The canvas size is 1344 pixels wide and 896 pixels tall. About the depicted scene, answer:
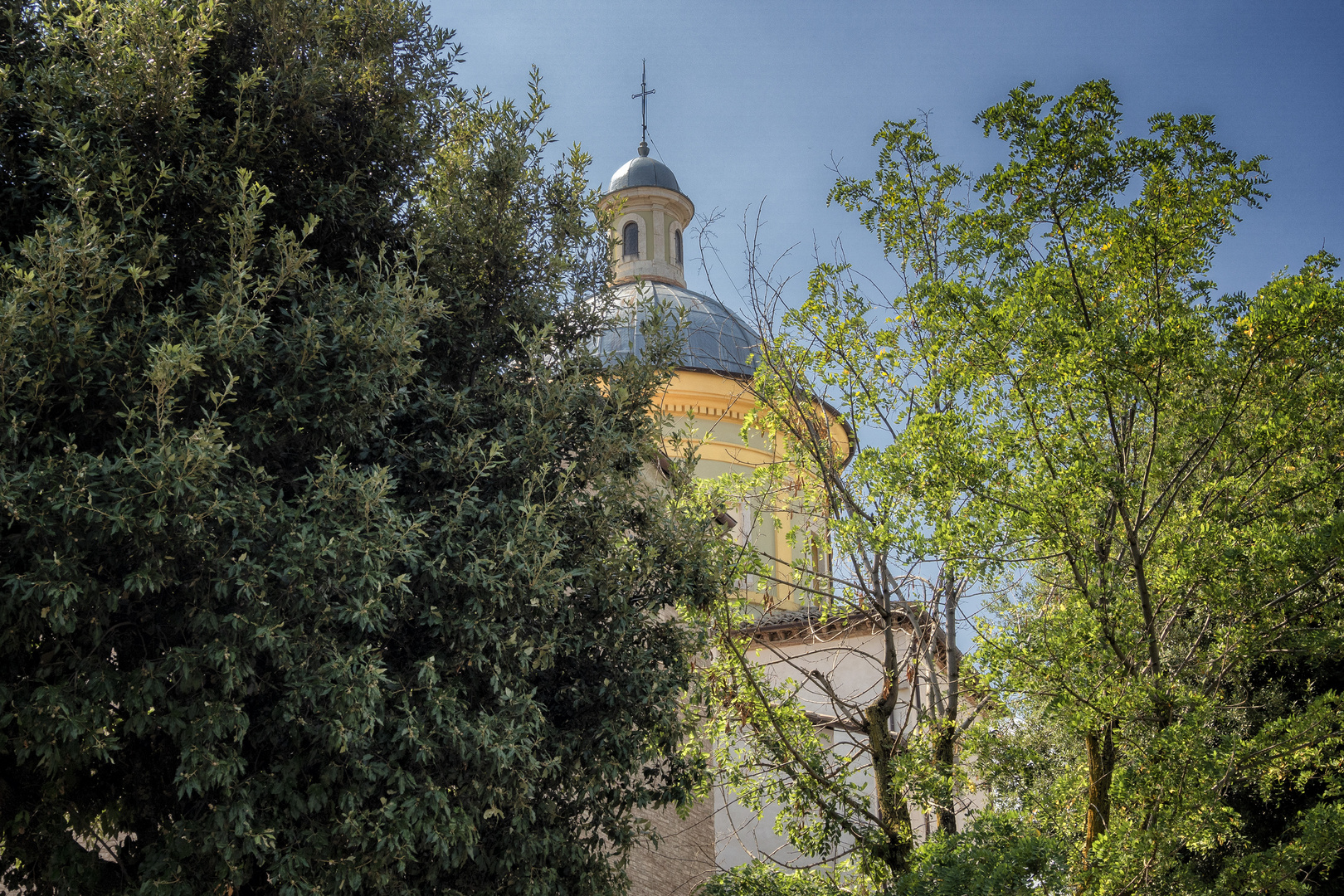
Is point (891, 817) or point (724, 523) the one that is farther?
point (724, 523)

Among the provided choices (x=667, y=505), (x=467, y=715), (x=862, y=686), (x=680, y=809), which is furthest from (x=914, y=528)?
(x=862, y=686)

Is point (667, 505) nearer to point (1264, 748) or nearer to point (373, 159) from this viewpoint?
point (373, 159)

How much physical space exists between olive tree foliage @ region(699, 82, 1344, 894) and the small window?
17.7 meters

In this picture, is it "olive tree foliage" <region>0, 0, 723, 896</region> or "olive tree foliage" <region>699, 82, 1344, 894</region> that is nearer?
"olive tree foliage" <region>0, 0, 723, 896</region>

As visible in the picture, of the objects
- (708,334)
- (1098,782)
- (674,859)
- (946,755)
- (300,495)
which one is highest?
(708,334)

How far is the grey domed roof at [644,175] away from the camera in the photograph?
2558 cm

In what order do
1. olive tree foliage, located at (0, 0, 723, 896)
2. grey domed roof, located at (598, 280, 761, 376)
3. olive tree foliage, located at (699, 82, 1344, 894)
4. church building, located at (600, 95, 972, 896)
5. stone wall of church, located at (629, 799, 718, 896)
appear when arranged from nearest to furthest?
olive tree foliage, located at (0, 0, 723, 896) → olive tree foliage, located at (699, 82, 1344, 894) → church building, located at (600, 95, 972, 896) → stone wall of church, located at (629, 799, 718, 896) → grey domed roof, located at (598, 280, 761, 376)

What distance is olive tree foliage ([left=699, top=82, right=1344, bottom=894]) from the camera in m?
6.48

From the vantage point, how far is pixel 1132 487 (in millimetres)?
7184

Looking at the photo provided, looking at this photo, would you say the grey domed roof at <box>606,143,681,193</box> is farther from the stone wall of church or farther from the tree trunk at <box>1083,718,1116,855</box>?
the tree trunk at <box>1083,718,1116,855</box>

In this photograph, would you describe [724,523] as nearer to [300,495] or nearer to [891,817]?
[891,817]

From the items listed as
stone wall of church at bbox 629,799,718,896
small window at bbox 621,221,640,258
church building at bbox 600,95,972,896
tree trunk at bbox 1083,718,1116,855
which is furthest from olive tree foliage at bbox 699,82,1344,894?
small window at bbox 621,221,640,258

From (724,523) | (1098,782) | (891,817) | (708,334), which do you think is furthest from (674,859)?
(708,334)

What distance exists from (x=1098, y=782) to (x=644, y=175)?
20585mm
